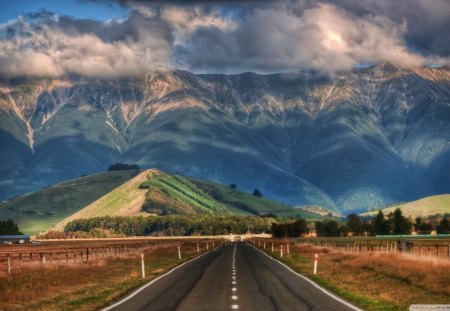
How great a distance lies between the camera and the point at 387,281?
147ft

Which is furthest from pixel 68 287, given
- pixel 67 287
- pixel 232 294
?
pixel 232 294

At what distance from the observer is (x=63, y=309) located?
32.9 meters

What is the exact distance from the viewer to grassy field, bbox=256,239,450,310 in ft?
113

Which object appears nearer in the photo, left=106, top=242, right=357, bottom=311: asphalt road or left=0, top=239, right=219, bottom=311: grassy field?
left=106, top=242, right=357, bottom=311: asphalt road

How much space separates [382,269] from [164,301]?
22047mm

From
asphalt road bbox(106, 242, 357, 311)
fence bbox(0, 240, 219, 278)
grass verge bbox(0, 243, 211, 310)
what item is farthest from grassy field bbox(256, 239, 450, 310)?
fence bbox(0, 240, 219, 278)

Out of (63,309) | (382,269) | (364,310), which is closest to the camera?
(364,310)

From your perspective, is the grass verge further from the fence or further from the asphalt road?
the fence

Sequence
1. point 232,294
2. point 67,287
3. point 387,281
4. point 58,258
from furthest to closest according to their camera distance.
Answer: point 58,258 → point 387,281 → point 67,287 → point 232,294

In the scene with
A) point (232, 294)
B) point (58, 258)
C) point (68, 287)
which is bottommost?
point (232, 294)

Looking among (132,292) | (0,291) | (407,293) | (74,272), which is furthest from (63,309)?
(74,272)

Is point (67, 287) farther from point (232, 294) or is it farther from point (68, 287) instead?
point (232, 294)

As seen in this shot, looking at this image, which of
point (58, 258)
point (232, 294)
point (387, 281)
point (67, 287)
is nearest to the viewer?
point (232, 294)

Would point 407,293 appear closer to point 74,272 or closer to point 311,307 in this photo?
point 311,307
